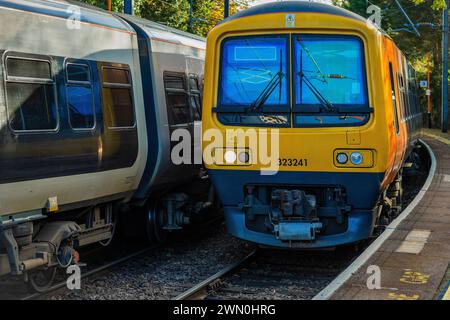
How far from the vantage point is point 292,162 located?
28.8ft

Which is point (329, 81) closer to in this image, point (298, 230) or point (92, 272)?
point (298, 230)

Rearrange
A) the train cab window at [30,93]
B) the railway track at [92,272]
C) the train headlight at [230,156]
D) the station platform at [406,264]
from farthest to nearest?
the train headlight at [230,156], the railway track at [92,272], the train cab window at [30,93], the station platform at [406,264]

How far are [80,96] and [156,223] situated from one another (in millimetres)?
3082

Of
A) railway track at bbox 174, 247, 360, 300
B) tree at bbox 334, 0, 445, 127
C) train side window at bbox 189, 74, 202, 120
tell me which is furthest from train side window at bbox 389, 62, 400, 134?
tree at bbox 334, 0, 445, 127

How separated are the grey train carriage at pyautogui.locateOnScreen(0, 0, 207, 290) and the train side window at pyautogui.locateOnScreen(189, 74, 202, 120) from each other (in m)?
0.09

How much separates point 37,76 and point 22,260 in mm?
1903

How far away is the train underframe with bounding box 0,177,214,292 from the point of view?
7.48 m

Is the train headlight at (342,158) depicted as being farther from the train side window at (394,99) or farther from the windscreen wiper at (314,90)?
the train side window at (394,99)

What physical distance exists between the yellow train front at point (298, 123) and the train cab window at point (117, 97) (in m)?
1.11

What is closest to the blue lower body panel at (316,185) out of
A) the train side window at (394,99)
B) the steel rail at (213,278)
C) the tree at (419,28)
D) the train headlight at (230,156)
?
the train headlight at (230,156)

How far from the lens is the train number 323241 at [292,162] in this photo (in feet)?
28.6

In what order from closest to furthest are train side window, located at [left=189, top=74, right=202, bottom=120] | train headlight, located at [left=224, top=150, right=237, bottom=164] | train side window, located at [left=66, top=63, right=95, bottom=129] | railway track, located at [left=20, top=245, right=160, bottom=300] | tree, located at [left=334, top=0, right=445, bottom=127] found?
railway track, located at [left=20, top=245, right=160, bottom=300] → train side window, located at [left=66, top=63, right=95, bottom=129] → train headlight, located at [left=224, top=150, right=237, bottom=164] → train side window, located at [left=189, top=74, right=202, bottom=120] → tree, located at [left=334, top=0, right=445, bottom=127]

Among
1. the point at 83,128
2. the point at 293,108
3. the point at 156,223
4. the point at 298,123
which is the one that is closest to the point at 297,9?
the point at 293,108

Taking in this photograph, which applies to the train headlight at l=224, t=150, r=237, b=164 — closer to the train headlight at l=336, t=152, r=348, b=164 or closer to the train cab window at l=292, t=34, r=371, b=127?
the train cab window at l=292, t=34, r=371, b=127
